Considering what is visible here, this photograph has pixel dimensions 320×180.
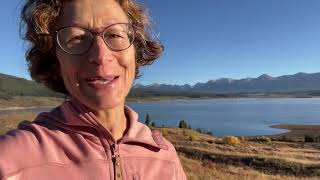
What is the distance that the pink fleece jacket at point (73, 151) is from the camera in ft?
5.20

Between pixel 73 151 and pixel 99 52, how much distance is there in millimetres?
390

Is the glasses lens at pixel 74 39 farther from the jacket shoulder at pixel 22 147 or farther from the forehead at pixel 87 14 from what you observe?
the jacket shoulder at pixel 22 147

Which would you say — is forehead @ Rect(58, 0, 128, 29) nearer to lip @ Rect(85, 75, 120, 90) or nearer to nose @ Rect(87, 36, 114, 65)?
nose @ Rect(87, 36, 114, 65)

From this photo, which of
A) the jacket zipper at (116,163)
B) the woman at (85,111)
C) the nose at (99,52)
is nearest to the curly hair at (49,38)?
the woman at (85,111)

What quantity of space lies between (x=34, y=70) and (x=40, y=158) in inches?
23.2

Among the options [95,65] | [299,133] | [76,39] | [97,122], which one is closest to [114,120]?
[97,122]

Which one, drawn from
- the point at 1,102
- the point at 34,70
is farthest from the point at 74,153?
the point at 1,102

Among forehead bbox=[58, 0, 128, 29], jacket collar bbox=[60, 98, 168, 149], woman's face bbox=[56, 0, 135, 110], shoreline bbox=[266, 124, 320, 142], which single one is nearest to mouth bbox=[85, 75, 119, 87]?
woman's face bbox=[56, 0, 135, 110]

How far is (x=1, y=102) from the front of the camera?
177m

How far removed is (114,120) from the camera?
1.92m

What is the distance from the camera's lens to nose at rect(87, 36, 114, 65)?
1.78 metres

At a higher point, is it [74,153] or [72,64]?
[72,64]

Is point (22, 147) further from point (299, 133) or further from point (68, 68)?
point (299, 133)

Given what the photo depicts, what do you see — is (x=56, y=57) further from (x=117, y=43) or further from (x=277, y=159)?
(x=277, y=159)
